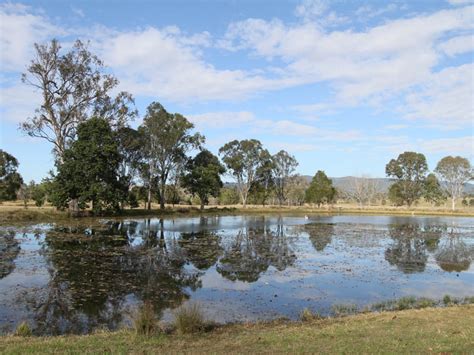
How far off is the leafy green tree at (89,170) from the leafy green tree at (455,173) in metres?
86.1

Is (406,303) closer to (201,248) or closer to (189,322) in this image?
(189,322)

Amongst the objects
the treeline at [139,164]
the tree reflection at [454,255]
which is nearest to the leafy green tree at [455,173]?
the treeline at [139,164]

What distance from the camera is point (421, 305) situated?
502 inches

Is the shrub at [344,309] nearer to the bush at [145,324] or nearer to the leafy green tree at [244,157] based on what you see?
the bush at [145,324]

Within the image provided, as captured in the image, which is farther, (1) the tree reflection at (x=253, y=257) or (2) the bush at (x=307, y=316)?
(1) the tree reflection at (x=253, y=257)

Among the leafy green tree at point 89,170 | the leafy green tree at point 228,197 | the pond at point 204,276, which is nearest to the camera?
the pond at point 204,276

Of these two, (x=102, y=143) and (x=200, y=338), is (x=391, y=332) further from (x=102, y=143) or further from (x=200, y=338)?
(x=102, y=143)

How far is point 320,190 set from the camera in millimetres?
96312

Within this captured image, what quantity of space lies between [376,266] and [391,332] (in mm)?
12052

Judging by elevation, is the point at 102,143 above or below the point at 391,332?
above

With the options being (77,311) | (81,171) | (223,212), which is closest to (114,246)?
(77,311)

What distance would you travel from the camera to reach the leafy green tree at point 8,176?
70606 millimetres

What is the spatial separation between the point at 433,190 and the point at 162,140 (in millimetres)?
73540

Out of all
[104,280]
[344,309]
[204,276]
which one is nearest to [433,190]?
[204,276]
